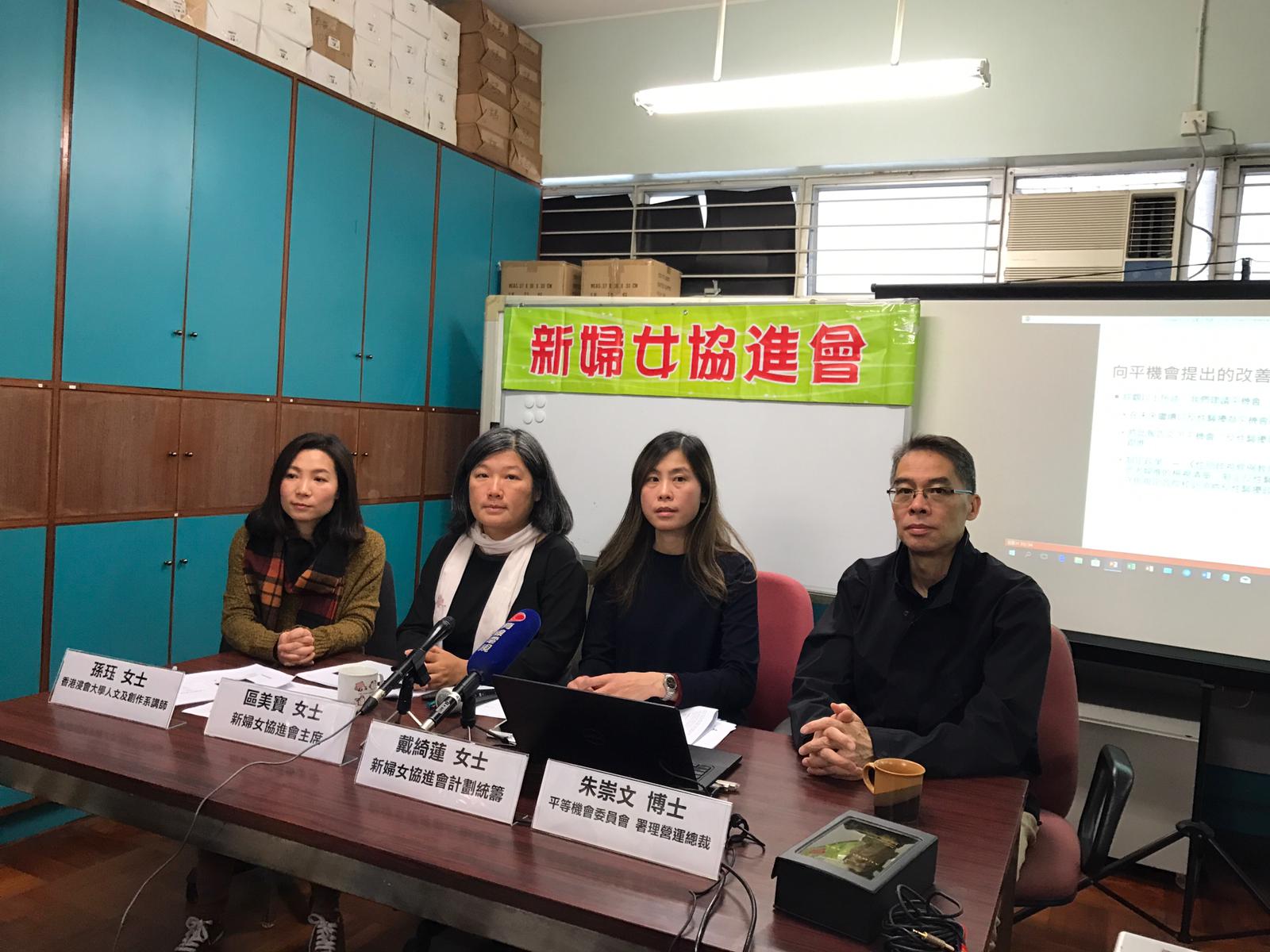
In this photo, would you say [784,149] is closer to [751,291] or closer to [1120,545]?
[751,291]

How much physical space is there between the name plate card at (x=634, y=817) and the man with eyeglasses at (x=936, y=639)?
0.50m

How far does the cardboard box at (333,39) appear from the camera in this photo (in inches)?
144

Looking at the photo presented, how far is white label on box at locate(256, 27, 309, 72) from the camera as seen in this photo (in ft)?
11.3

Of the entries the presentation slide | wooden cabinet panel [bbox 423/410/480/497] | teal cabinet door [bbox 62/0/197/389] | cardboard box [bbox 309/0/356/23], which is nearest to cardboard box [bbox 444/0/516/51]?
cardboard box [bbox 309/0/356/23]

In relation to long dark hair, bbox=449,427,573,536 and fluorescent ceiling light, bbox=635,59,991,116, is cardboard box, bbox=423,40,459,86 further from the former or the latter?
long dark hair, bbox=449,427,573,536

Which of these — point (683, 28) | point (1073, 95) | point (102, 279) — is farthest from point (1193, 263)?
point (102, 279)

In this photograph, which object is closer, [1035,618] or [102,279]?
[1035,618]

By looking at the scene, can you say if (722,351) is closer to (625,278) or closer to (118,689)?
(625,278)

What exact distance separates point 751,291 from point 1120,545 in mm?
2135

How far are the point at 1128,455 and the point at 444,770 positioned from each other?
2.59 metres

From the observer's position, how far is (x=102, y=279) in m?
2.98

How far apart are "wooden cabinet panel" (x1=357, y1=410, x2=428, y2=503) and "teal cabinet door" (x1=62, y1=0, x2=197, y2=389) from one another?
956 millimetres

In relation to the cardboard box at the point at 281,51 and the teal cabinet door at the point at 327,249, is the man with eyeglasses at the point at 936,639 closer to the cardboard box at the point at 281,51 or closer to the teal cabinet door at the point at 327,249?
the teal cabinet door at the point at 327,249

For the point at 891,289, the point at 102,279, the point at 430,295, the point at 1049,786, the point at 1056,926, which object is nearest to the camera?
the point at 1049,786
